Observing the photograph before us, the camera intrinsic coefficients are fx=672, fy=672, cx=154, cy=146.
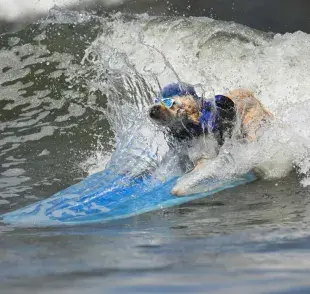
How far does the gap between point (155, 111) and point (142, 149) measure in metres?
0.50

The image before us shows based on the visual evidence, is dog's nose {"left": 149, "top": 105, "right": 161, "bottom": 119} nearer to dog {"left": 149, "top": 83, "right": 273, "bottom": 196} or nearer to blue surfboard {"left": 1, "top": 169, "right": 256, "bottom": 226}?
dog {"left": 149, "top": 83, "right": 273, "bottom": 196}

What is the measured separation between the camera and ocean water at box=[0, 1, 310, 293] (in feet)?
5.95

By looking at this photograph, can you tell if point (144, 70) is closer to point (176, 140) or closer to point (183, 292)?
point (176, 140)

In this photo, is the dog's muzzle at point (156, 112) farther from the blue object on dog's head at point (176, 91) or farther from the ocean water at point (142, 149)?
the ocean water at point (142, 149)

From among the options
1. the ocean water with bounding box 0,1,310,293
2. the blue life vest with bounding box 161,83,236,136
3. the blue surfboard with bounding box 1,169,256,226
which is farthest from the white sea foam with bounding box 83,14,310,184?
the blue surfboard with bounding box 1,169,256,226

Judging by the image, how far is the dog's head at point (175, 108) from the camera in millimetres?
4531

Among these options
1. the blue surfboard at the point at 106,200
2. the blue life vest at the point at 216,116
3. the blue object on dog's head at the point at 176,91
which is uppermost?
the blue object on dog's head at the point at 176,91

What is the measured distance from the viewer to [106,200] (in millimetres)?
4074

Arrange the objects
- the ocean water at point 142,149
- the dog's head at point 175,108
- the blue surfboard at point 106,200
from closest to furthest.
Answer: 1. the ocean water at point 142,149
2. the blue surfboard at point 106,200
3. the dog's head at point 175,108

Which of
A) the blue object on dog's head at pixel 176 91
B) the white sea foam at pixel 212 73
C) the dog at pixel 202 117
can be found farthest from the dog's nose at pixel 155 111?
the white sea foam at pixel 212 73

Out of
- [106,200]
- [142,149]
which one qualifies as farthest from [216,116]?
[106,200]

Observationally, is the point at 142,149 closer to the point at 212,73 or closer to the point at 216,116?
the point at 216,116

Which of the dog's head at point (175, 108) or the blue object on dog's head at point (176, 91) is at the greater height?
the blue object on dog's head at point (176, 91)

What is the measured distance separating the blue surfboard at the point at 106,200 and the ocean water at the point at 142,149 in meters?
0.14
